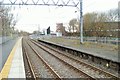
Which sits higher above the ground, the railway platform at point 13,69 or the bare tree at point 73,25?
the bare tree at point 73,25

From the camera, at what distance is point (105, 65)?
1798 centimetres

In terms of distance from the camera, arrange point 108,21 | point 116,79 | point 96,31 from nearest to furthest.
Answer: point 116,79 → point 96,31 → point 108,21

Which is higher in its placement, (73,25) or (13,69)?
(73,25)

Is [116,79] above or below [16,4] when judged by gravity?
below

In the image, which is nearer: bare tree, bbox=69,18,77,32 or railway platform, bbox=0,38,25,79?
railway platform, bbox=0,38,25,79

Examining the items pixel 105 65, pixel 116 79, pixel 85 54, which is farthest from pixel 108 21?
pixel 116 79

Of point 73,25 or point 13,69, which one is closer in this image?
point 13,69

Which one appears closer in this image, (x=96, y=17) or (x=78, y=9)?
(x=78, y=9)

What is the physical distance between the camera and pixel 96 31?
79375mm

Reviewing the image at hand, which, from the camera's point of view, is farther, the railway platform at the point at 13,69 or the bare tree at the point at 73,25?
the bare tree at the point at 73,25

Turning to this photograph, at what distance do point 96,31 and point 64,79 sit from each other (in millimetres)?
67554

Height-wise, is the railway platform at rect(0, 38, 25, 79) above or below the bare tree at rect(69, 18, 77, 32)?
below

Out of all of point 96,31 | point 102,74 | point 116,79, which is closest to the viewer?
point 116,79

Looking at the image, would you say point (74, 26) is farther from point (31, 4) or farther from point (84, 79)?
point (84, 79)
